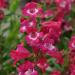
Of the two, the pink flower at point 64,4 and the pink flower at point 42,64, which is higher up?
the pink flower at point 64,4

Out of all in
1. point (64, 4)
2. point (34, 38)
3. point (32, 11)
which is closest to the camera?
point (34, 38)

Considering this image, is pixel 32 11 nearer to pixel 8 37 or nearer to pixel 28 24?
pixel 28 24

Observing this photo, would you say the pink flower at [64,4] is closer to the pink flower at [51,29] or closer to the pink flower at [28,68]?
the pink flower at [51,29]

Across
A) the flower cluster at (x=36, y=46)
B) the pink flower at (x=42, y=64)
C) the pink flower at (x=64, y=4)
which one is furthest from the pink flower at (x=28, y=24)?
the pink flower at (x=64, y=4)

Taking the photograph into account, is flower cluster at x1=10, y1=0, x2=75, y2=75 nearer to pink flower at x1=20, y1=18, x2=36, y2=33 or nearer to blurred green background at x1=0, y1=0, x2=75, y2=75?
pink flower at x1=20, y1=18, x2=36, y2=33

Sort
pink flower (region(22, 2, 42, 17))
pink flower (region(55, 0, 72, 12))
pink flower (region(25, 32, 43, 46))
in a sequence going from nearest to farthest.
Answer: pink flower (region(25, 32, 43, 46)) < pink flower (region(22, 2, 42, 17)) < pink flower (region(55, 0, 72, 12))

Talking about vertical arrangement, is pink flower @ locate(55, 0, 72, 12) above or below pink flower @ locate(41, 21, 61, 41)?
above

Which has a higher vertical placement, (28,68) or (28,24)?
A: (28,24)

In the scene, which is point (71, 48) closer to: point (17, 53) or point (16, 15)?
point (17, 53)

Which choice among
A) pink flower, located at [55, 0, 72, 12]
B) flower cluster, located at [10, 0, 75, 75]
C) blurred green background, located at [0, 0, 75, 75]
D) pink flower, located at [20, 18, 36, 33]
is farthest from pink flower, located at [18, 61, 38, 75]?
pink flower, located at [55, 0, 72, 12]

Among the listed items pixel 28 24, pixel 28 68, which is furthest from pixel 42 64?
pixel 28 24

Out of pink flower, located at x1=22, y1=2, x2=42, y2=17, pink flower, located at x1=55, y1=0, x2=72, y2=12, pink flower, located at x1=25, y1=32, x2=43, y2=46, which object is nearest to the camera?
pink flower, located at x1=25, y1=32, x2=43, y2=46

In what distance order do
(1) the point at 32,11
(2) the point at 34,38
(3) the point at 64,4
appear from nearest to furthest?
(2) the point at 34,38 < (1) the point at 32,11 < (3) the point at 64,4
